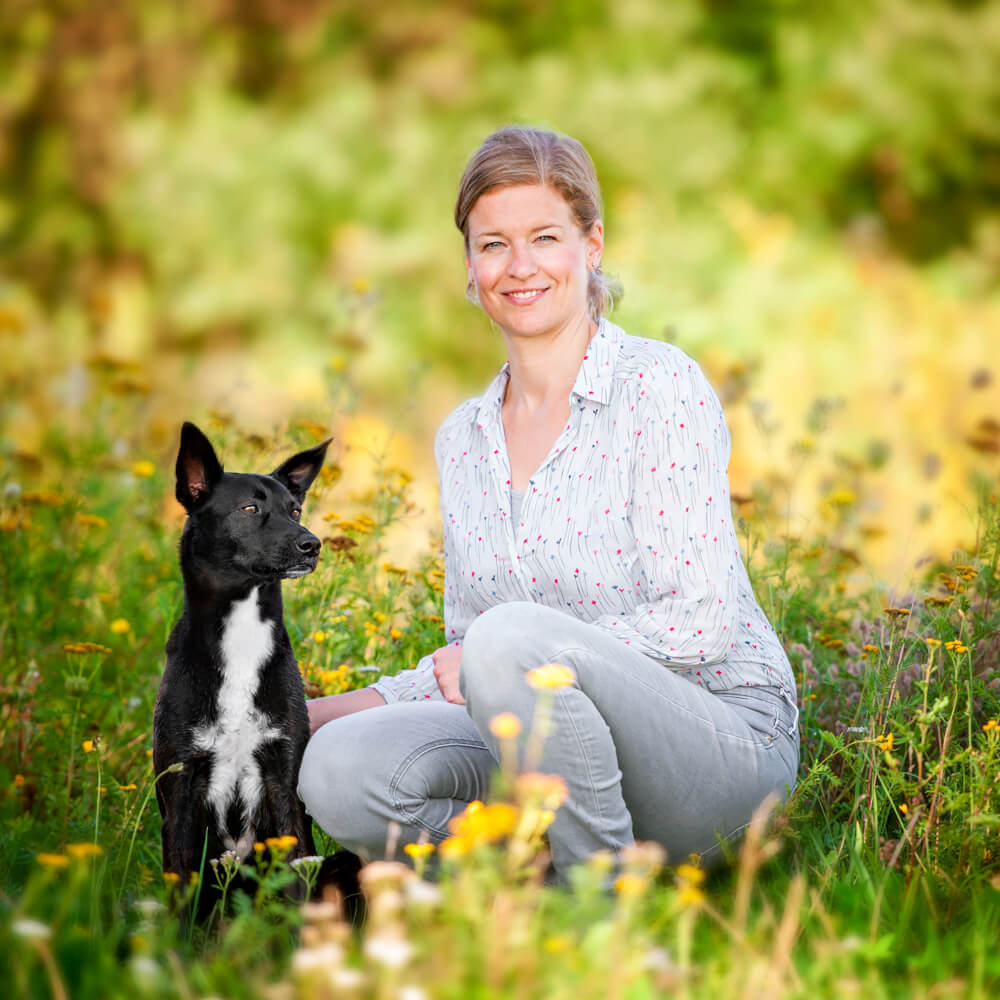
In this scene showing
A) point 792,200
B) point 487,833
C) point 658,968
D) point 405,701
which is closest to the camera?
point 487,833

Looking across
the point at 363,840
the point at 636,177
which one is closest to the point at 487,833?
the point at 363,840

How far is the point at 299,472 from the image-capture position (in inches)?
117

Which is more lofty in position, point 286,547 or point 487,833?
point 286,547

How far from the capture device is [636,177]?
8.81 m

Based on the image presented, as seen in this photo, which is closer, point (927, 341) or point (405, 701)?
point (405, 701)

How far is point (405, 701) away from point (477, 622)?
482mm

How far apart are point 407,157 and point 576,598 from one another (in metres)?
6.81

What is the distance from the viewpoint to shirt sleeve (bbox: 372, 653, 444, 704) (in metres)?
2.74

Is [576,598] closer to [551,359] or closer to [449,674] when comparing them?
[449,674]

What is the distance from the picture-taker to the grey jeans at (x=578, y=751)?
2230 mm

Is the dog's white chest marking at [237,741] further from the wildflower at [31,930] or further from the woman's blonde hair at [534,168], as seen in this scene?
the woman's blonde hair at [534,168]

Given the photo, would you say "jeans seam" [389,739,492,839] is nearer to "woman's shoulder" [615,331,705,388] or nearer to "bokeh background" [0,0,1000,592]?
"woman's shoulder" [615,331,705,388]

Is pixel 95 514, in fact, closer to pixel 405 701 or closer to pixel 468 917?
pixel 405 701

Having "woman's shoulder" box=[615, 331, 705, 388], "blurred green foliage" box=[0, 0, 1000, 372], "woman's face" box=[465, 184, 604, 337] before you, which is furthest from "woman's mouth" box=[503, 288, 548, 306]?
"blurred green foliage" box=[0, 0, 1000, 372]
